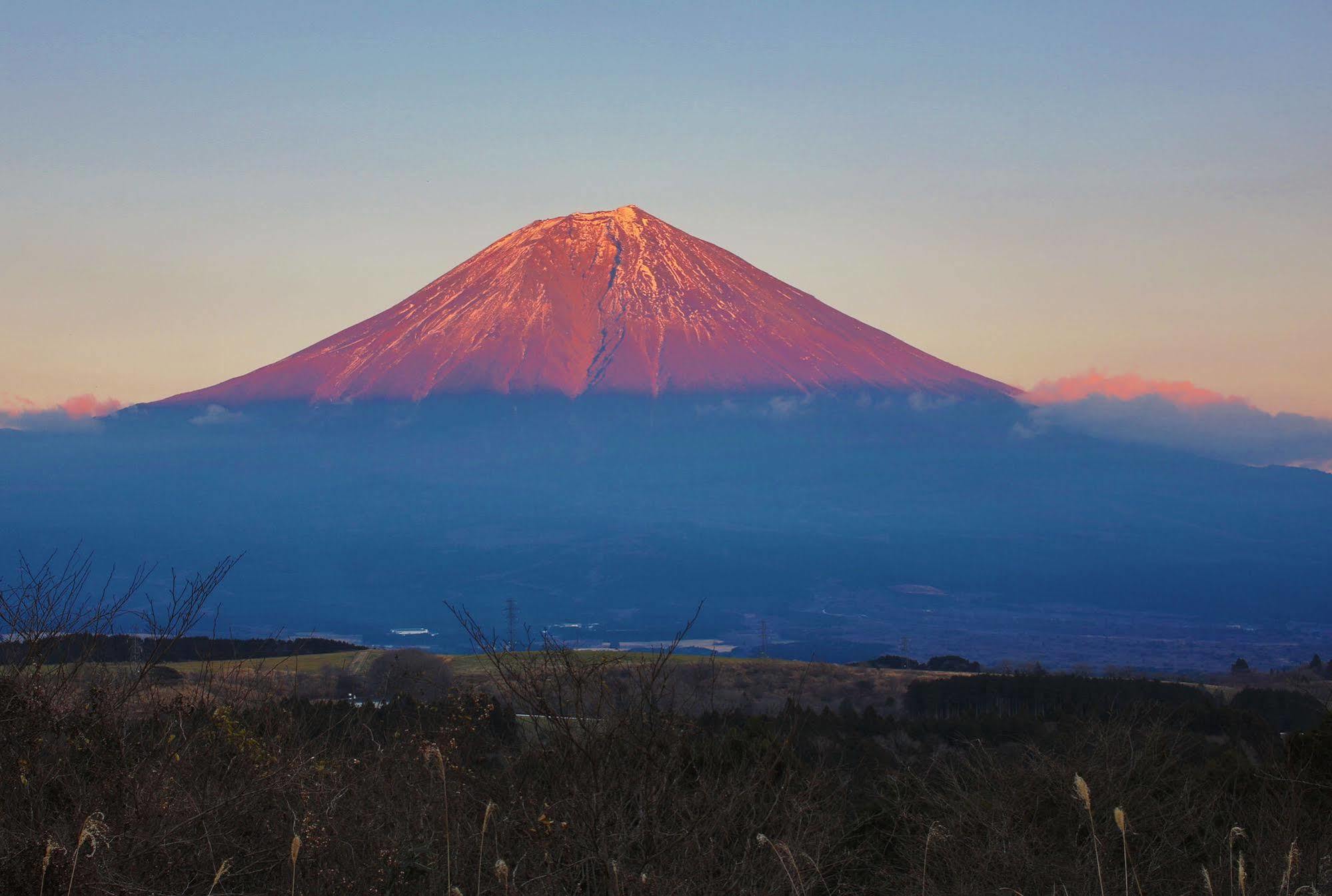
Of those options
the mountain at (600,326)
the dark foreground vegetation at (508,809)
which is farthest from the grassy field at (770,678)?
the mountain at (600,326)

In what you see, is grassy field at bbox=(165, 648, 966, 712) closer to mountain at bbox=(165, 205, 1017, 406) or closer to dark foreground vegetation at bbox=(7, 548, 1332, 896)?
dark foreground vegetation at bbox=(7, 548, 1332, 896)

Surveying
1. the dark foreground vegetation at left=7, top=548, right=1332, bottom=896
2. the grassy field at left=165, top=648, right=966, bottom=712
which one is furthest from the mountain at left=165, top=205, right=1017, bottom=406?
the dark foreground vegetation at left=7, top=548, right=1332, bottom=896

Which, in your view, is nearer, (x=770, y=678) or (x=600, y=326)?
(x=770, y=678)

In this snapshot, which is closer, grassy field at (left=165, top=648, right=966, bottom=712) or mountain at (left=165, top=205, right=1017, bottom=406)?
grassy field at (left=165, top=648, right=966, bottom=712)

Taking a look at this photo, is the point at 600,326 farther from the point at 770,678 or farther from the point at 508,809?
the point at 508,809

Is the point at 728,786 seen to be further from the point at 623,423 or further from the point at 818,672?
the point at 623,423

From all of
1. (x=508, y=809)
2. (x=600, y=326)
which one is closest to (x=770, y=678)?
(x=508, y=809)

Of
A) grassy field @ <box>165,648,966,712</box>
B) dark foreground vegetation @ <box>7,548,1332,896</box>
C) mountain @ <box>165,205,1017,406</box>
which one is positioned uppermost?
mountain @ <box>165,205,1017,406</box>

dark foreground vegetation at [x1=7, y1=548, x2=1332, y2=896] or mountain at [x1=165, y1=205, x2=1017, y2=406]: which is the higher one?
mountain at [x1=165, y1=205, x2=1017, y2=406]
